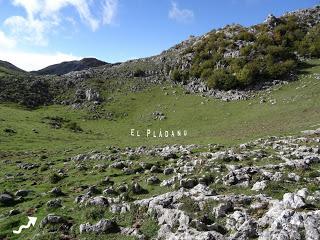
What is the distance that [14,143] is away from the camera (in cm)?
5516

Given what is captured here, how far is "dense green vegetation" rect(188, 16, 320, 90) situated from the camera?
81375 millimetres

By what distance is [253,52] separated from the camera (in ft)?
297

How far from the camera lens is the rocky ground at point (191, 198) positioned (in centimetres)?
1816

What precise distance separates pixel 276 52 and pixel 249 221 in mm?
75346

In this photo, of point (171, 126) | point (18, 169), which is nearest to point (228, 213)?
point (18, 169)

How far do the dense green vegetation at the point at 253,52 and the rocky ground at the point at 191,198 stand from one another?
157 ft

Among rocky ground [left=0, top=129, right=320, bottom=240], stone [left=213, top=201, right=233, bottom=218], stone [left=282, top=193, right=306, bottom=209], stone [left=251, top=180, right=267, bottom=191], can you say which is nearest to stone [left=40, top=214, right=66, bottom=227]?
rocky ground [left=0, top=129, right=320, bottom=240]

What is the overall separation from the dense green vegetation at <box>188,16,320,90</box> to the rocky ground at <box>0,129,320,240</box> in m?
47.9

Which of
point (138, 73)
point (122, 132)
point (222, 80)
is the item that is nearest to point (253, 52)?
point (222, 80)

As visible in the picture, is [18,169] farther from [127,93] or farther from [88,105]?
[127,93]

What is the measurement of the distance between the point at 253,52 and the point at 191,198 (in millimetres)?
74398

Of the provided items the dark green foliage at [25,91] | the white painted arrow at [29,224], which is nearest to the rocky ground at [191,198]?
the white painted arrow at [29,224]

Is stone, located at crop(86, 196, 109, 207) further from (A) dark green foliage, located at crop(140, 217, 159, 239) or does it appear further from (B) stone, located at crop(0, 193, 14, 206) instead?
(B) stone, located at crop(0, 193, 14, 206)

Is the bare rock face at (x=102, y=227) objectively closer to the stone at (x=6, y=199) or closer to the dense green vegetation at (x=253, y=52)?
the stone at (x=6, y=199)
